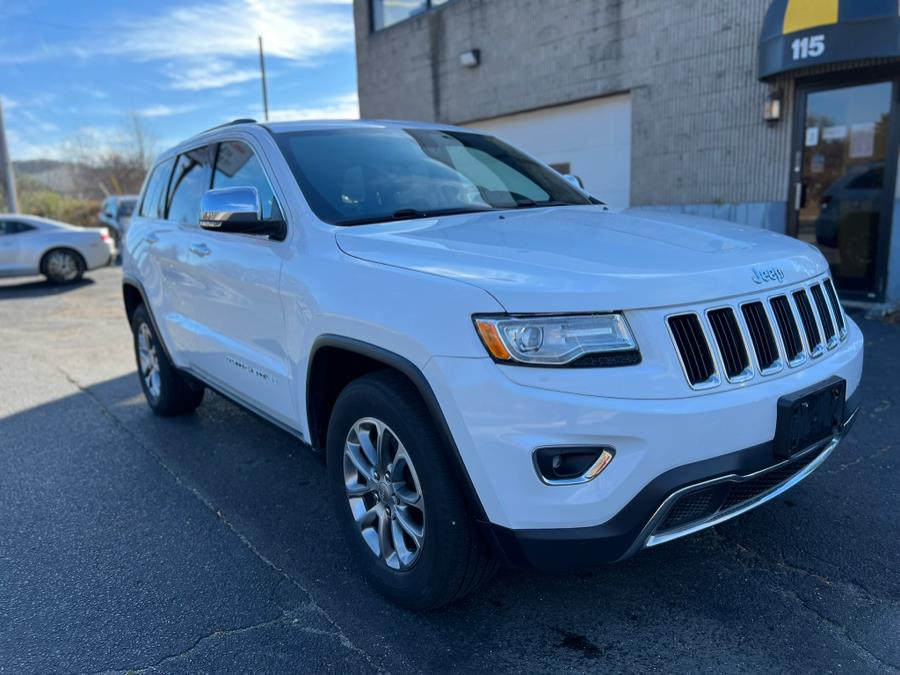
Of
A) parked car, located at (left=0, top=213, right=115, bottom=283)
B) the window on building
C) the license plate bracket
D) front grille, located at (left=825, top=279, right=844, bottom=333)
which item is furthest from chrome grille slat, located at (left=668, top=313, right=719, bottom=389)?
parked car, located at (left=0, top=213, right=115, bottom=283)

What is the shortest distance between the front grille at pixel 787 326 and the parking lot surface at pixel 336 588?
0.94m

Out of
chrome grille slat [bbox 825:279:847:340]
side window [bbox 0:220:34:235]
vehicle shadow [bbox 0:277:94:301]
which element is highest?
side window [bbox 0:220:34:235]

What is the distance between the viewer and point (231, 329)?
3.62 meters

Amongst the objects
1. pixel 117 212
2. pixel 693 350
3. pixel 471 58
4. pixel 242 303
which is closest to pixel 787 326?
pixel 693 350

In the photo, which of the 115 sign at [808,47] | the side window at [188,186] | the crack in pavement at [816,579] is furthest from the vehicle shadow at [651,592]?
the 115 sign at [808,47]

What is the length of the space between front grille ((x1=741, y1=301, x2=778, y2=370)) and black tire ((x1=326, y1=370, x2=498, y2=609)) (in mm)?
1062

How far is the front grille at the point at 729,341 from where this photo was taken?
86.9 inches

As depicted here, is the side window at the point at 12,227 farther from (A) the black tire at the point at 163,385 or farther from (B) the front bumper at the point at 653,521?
(B) the front bumper at the point at 653,521

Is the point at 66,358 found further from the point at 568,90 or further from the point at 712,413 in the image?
the point at 568,90

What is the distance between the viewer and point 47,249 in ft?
45.2

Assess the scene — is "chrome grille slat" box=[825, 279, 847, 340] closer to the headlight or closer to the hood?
the hood

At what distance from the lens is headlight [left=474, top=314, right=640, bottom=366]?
2.06m

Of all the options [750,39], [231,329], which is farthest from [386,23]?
[231,329]

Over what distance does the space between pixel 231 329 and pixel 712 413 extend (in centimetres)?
245
